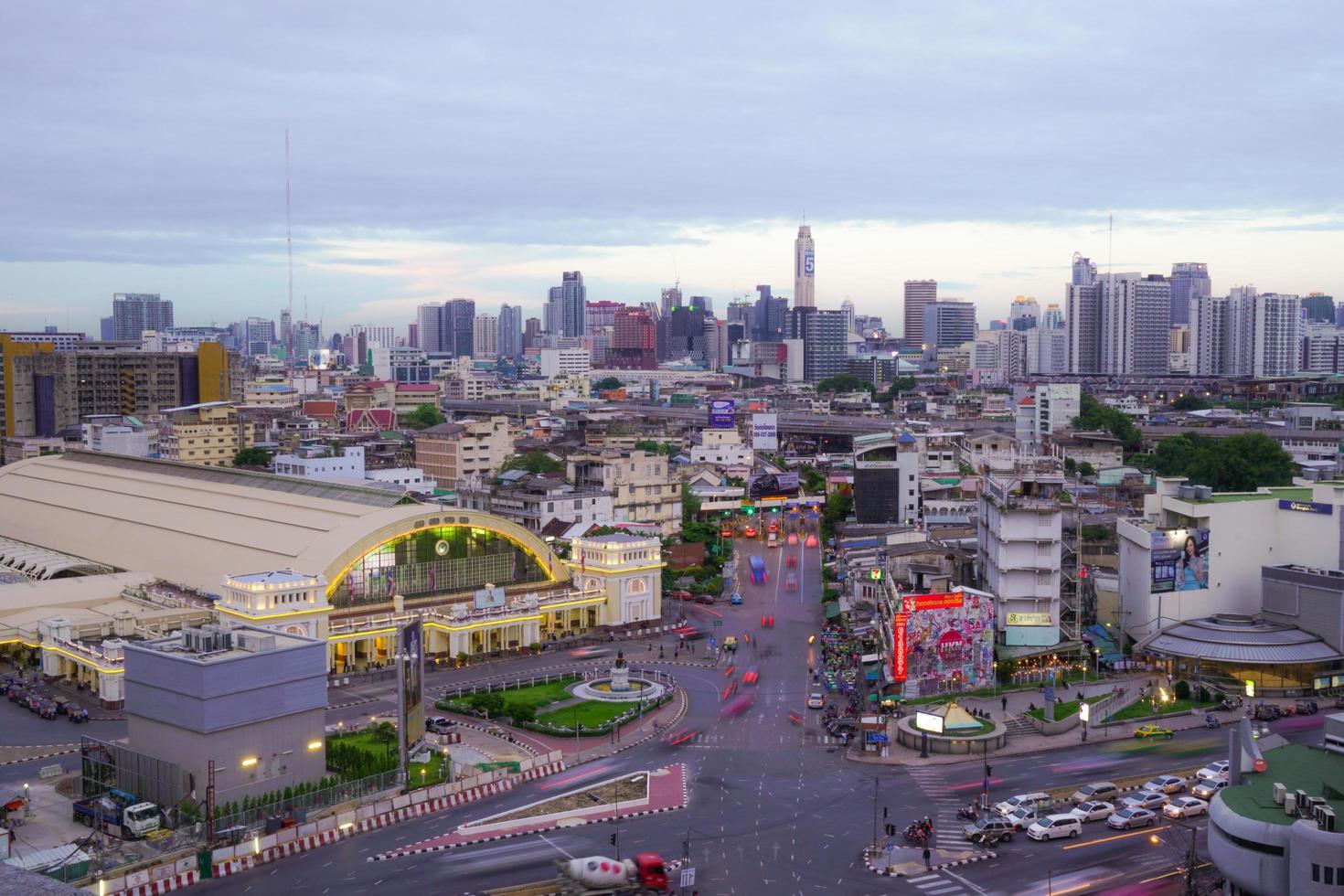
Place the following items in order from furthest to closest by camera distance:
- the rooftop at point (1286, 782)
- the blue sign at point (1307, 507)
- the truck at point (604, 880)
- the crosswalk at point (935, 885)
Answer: the blue sign at point (1307, 507) < the crosswalk at point (935, 885) < the rooftop at point (1286, 782) < the truck at point (604, 880)

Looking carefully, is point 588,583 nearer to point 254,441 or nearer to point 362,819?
point 362,819

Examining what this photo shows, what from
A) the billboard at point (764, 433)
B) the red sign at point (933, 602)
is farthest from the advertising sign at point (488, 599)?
the billboard at point (764, 433)

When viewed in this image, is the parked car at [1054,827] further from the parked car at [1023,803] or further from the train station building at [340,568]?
the train station building at [340,568]

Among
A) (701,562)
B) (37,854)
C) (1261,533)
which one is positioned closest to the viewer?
(37,854)

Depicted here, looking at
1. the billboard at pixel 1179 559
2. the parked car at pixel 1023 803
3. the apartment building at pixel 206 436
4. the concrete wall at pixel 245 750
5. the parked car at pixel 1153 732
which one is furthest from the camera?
the apartment building at pixel 206 436

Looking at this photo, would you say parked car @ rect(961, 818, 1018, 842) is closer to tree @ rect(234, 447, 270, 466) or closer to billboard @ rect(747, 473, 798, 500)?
billboard @ rect(747, 473, 798, 500)

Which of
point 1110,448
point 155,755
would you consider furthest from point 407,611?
point 1110,448

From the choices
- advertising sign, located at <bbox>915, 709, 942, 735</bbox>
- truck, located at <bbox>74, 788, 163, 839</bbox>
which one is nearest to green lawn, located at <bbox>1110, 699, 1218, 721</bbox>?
advertising sign, located at <bbox>915, 709, 942, 735</bbox>

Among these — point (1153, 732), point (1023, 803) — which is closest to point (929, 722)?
point (1023, 803)

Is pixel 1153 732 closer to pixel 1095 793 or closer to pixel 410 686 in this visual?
pixel 1095 793
